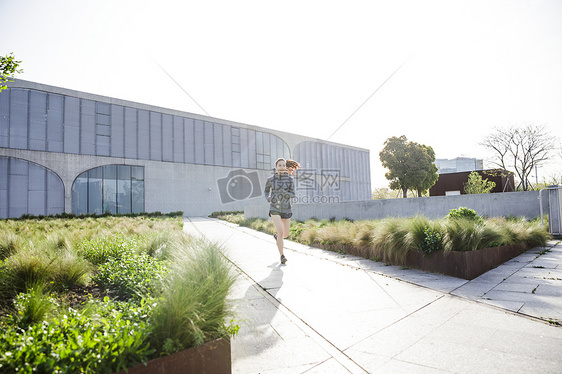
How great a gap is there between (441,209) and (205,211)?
26267mm

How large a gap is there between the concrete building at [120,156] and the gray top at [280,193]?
12.3 m

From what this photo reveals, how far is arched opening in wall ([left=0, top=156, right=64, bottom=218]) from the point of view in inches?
858

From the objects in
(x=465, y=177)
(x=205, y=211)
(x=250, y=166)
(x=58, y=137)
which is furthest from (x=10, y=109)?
(x=465, y=177)

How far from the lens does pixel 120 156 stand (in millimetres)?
26891

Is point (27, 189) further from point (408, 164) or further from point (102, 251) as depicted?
point (408, 164)

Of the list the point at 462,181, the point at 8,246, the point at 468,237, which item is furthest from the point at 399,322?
the point at 462,181

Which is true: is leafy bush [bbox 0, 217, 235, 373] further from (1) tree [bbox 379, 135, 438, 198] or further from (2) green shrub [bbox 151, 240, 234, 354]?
(1) tree [bbox 379, 135, 438, 198]

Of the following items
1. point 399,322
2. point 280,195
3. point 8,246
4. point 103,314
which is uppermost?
point 280,195

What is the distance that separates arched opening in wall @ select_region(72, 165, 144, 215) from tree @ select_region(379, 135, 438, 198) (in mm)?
25745

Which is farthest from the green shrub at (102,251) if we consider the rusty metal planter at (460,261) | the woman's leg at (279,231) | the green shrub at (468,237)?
the green shrub at (468,237)

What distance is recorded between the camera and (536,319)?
2.40 metres

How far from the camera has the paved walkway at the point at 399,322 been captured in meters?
1.80

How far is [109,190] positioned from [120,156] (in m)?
3.32

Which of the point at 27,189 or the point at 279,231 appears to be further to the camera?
the point at 27,189
